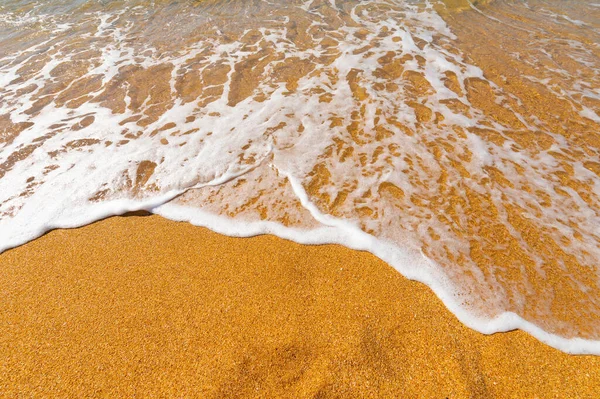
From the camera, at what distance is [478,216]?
3.03 m

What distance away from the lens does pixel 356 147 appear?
12.7ft

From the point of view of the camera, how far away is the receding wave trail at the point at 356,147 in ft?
8.89

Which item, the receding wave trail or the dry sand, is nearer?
the dry sand

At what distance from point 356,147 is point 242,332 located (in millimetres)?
2567

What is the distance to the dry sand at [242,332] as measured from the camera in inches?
78.4

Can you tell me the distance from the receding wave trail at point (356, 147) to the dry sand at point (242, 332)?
0.75 feet

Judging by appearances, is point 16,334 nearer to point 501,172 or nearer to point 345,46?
point 501,172

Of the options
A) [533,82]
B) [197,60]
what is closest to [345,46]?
[197,60]

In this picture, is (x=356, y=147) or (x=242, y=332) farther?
(x=356, y=147)

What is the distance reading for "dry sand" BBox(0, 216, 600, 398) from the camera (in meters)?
1.99

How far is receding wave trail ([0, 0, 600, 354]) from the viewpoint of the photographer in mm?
2711

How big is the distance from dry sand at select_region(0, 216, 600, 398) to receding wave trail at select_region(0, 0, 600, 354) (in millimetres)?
228

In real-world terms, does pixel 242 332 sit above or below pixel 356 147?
below

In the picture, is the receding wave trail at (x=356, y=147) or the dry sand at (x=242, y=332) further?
the receding wave trail at (x=356, y=147)
